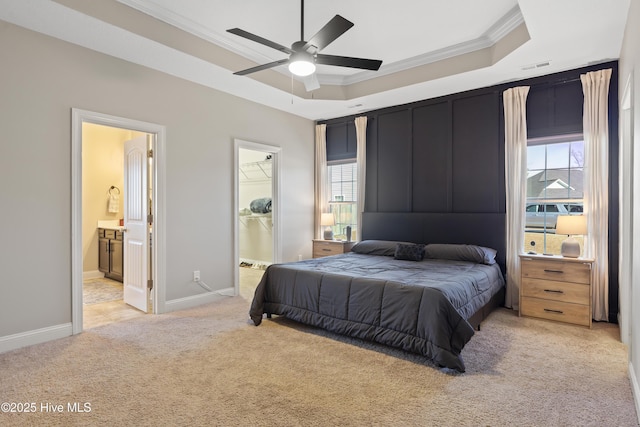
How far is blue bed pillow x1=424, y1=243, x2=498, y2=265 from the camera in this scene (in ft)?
13.5

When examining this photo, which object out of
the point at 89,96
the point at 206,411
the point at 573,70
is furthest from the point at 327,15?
the point at 206,411

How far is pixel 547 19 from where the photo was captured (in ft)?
9.75

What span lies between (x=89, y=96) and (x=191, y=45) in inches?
44.5

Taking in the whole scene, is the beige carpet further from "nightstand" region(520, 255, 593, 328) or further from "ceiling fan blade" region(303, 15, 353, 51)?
"ceiling fan blade" region(303, 15, 353, 51)

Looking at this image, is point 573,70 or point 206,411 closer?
point 206,411

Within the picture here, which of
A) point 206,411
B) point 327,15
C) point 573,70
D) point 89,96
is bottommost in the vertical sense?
point 206,411

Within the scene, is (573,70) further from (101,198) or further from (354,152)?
(101,198)

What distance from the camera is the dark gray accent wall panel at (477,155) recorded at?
4.57m

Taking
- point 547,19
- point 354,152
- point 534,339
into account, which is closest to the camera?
point 547,19

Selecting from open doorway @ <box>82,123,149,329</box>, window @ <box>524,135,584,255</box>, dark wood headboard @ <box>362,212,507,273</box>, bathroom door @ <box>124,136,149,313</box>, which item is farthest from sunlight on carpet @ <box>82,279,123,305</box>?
window @ <box>524,135,584,255</box>

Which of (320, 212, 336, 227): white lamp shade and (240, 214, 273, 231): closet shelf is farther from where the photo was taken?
(240, 214, 273, 231): closet shelf

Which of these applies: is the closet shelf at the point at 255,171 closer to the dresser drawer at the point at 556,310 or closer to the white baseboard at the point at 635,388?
the dresser drawer at the point at 556,310

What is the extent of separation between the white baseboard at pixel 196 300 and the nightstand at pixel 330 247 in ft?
5.80

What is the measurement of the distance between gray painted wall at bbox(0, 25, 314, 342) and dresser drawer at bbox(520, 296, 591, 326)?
3659mm
